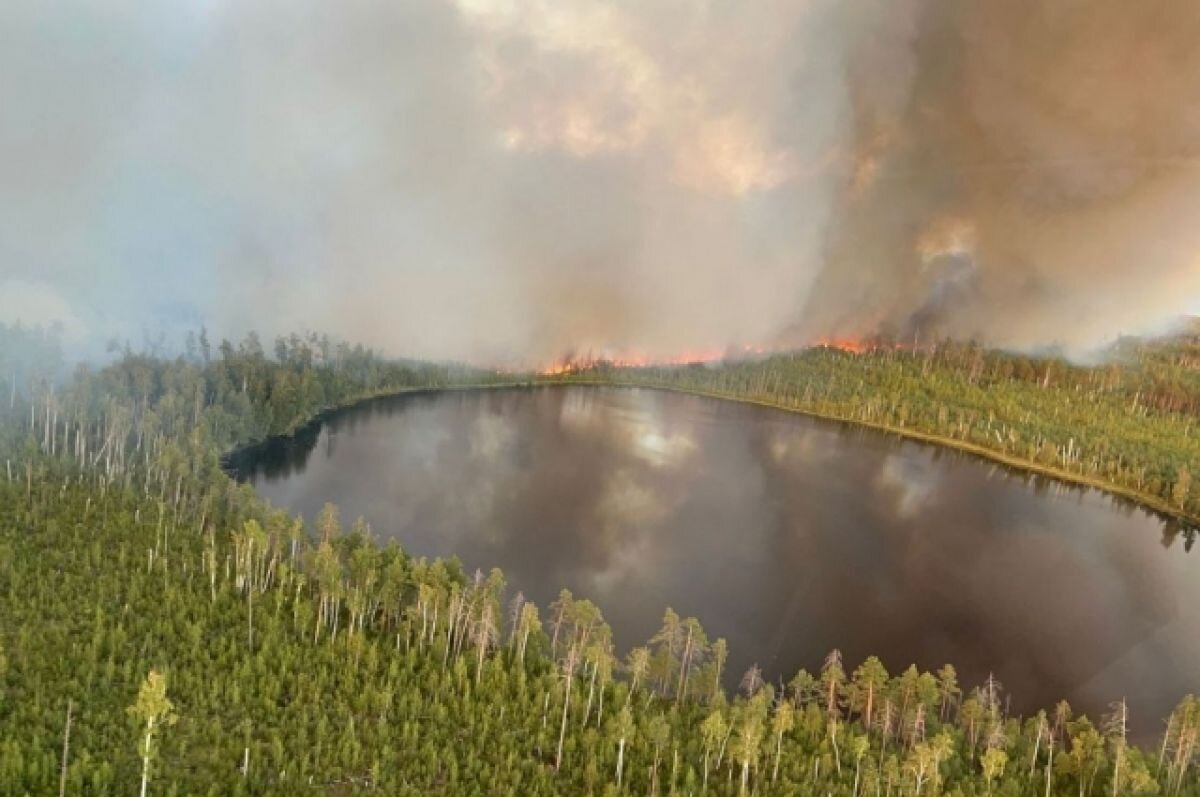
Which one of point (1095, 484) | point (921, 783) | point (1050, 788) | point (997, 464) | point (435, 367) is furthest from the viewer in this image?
point (435, 367)

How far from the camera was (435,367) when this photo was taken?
87438 mm

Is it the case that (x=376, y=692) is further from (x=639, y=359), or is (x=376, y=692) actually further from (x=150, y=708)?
(x=639, y=359)

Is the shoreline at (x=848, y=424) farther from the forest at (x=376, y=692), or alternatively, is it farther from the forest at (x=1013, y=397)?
the forest at (x=376, y=692)

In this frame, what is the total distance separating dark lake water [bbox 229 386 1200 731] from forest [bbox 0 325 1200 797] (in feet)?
10.5

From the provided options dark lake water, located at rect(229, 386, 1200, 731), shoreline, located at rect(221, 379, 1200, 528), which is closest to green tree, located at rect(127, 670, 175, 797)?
dark lake water, located at rect(229, 386, 1200, 731)

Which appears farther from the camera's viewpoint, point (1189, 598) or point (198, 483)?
point (1189, 598)

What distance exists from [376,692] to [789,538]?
2792cm

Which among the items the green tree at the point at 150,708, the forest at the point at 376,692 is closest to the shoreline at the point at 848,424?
the forest at the point at 376,692

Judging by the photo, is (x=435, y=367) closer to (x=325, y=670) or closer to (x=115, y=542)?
(x=115, y=542)

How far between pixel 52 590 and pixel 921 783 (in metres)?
23.6

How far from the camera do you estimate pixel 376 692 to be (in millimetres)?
22391

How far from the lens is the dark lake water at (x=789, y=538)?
33.5 meters

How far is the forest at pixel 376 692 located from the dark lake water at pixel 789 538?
10.5ft

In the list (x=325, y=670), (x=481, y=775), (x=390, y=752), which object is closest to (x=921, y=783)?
(x=481, y=775)
